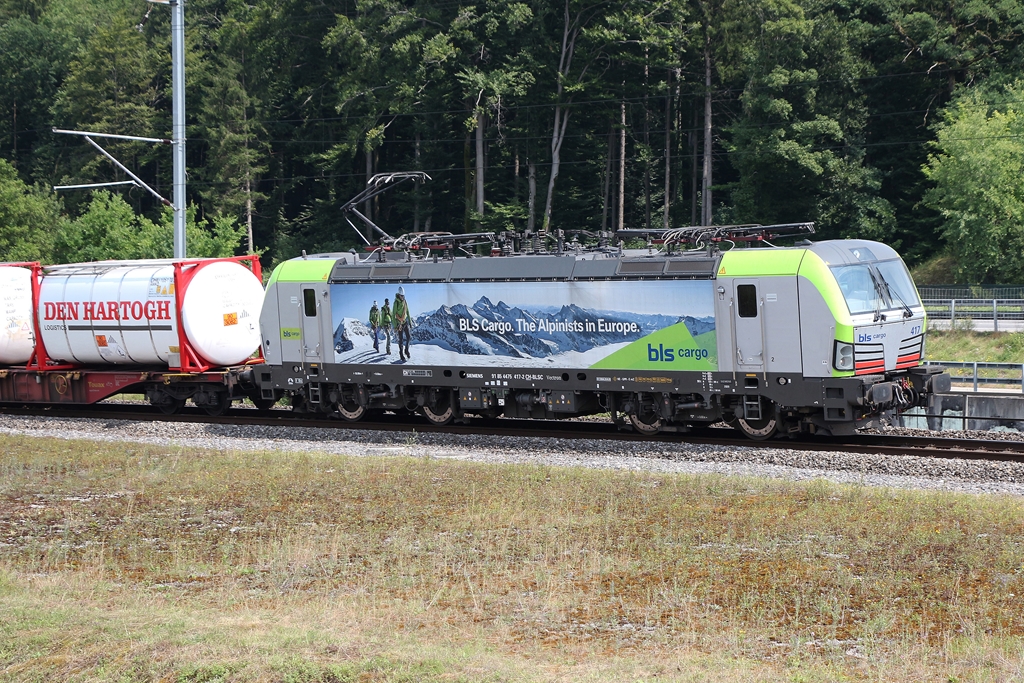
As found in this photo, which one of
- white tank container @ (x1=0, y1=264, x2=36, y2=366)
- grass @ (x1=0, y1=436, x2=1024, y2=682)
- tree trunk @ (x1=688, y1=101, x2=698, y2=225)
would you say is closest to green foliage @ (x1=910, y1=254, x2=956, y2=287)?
tree trunk @ (x1=688, y1=101, x2=698, y2=225)

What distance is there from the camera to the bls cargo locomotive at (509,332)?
1891 centimetres

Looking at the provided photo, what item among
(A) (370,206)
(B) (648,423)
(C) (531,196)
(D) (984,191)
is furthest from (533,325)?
(A) (370,206)

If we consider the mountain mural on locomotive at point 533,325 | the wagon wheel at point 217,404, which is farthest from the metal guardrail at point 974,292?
the wagon wheel at point 217,404

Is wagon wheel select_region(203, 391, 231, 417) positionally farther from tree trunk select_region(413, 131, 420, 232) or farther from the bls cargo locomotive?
tree trunk select_region(413, 131, 420, 232)

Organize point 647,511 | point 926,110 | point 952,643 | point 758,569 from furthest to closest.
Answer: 1. point 926,110
2. point 647,511
3. point 758,569
4. point 952,643

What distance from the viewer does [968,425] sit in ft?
78.5

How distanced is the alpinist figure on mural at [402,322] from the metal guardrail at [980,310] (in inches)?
895

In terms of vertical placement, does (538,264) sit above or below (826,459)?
above

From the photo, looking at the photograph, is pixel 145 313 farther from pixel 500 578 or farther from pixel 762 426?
pixel 500 578

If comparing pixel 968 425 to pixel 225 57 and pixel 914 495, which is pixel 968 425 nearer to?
pixel 914 495

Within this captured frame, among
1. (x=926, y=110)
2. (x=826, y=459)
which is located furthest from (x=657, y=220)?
(x=826, y=459)

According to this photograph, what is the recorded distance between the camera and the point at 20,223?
2527 inches

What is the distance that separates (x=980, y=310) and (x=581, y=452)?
84.2ft

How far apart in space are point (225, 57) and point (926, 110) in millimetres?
42577
